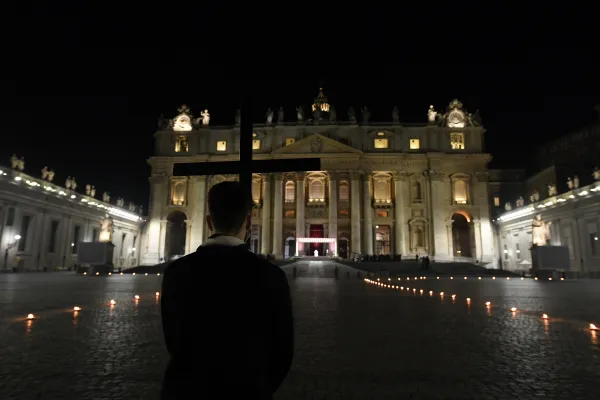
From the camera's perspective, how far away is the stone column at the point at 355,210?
59750 millimetres

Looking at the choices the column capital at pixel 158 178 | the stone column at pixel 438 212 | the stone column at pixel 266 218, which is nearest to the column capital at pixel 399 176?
the stone column at pixel 438 212

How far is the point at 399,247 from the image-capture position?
60031mm

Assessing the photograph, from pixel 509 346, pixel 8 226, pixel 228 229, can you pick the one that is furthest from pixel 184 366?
pixel 8 226

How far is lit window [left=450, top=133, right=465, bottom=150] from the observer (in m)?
63.9

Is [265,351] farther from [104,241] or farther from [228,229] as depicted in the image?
[104,241]

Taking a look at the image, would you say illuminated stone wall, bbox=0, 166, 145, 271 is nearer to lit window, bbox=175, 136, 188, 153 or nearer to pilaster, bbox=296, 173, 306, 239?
lit window, bbox=175, 136, 188, 153

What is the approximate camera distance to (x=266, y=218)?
204ft

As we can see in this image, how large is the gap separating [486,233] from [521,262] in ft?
20.3

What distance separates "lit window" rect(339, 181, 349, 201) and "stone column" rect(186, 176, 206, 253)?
21.1 metres

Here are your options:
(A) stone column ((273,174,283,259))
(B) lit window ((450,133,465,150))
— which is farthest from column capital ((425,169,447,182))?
(A) stone column ((273,174,283,259))

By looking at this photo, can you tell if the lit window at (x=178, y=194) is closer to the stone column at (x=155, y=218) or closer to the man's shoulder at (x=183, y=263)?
the stone column at (x=155, y=218)

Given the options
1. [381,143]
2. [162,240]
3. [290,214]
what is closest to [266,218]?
[290,214]

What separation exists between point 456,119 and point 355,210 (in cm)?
2200

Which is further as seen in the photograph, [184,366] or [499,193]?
[499,193]
